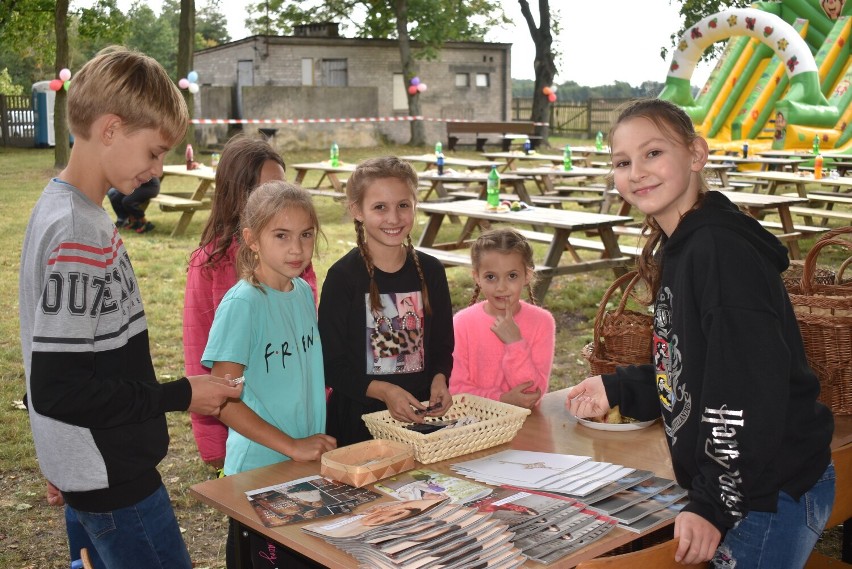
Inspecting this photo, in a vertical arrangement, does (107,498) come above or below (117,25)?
below

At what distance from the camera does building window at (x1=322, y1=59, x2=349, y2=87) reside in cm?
2883

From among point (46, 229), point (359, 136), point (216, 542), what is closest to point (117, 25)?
point (359, 136)

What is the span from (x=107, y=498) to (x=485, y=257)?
5.86 feet

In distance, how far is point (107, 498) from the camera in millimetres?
2068

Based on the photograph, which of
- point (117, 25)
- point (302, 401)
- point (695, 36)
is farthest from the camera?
point (117, 25)

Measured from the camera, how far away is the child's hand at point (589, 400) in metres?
2.56

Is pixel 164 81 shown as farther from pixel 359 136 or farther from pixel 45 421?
pixel 359 136

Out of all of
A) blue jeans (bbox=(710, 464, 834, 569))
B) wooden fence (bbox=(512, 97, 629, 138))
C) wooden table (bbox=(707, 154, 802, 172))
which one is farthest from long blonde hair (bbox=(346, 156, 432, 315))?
wooden fence (bbox=(512, 97, 629, 138))

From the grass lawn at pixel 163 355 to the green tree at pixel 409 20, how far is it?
547 inches

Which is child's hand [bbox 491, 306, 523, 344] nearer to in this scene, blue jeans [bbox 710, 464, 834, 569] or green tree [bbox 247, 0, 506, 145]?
blue jeans [bbox 710, 464, 834, 569]

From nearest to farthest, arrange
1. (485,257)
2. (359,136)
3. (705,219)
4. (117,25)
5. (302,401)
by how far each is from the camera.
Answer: (705,219) < (302,401) < (485,257) < (117,25) < (359,136)

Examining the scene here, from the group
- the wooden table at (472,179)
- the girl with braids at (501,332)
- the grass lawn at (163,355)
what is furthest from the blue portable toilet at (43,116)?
the girl with braids at (501,332)

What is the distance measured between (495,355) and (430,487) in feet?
4.20

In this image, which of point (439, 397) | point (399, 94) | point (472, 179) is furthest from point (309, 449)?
point (399, 94)
